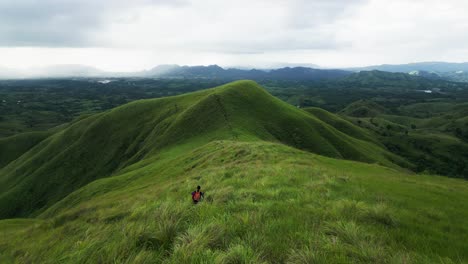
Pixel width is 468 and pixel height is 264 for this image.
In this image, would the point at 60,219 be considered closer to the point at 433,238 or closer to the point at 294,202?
the point at 294,202

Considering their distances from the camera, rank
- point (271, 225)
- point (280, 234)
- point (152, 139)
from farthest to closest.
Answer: point (152, 139) < point (271, 225) < point (280, 234)

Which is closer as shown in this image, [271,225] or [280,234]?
[280,234]

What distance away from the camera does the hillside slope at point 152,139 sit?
224 ft

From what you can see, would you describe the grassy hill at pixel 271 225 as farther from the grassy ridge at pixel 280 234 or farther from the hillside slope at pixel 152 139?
the hillside slope at pixel 152 139

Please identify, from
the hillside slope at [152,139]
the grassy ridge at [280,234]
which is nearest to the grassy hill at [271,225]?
the grassy ridge at [280,234]

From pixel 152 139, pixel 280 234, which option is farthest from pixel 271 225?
pixel 152 139

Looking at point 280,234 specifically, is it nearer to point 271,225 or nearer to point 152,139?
point 271,225

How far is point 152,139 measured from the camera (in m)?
77.0

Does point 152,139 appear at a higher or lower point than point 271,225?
lower

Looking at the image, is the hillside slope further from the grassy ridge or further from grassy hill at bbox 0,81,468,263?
the grassy ridge

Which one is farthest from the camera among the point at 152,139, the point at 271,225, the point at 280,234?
the point at 152,139

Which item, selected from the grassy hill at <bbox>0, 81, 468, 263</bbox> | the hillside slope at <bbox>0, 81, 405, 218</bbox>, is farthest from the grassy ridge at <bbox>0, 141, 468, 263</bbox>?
the hillside slope at <bbox>0, 81, 405, 218</bbox>

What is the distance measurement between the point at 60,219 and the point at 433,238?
24.0m

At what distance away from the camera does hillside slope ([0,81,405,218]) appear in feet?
224
